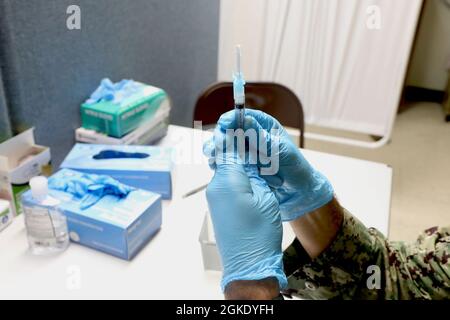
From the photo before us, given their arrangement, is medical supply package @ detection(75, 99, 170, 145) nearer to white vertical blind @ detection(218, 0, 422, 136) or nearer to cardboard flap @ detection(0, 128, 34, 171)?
cardboard flap @ detection(0, 128, 34, 171)

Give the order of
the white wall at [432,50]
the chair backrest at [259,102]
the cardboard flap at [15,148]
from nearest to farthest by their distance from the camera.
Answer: the cardboard flap at [15,148], the chair backrest at [259,102], the white wall at [432,50]

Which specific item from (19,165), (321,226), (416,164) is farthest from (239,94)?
(416,164)

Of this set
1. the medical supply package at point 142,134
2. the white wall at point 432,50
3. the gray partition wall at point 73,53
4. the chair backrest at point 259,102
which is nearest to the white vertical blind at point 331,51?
the gray partition wall at point 73,53

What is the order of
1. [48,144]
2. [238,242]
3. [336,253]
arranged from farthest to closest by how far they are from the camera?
[48,144]
[336,253]
[238,242]

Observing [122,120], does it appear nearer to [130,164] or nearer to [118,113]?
[118,113]

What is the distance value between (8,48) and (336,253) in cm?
82

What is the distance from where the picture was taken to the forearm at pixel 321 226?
31.2 inches

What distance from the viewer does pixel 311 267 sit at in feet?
2.62

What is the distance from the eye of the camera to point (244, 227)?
2.12 ft

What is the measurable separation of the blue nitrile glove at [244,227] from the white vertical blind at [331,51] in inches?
56.4

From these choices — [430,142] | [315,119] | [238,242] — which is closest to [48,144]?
[238,242]

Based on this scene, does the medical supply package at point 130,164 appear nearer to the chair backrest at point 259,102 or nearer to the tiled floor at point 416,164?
the chair backrest at point 259,102

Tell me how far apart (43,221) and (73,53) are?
500 millimetres
